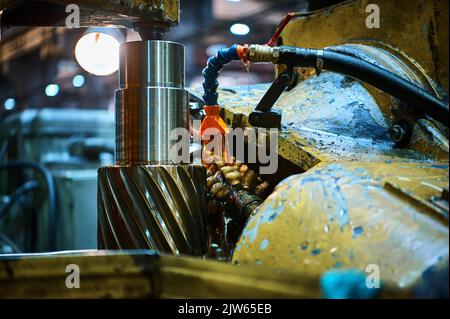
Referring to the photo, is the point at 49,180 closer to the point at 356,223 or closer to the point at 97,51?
the point at 97,51

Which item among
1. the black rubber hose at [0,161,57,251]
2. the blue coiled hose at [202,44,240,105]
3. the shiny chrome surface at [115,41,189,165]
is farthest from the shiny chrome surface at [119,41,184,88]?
the black rubber hose at [0,161,57,251]

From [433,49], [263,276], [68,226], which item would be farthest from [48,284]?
[68,226]

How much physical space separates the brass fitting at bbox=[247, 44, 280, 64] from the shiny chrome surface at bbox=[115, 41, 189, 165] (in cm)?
17

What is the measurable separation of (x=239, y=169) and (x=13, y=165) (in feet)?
10.2

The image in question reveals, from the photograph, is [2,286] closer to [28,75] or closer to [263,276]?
[263,276]

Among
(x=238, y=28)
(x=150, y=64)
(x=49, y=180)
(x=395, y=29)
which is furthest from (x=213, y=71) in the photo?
(x=238, y=28)

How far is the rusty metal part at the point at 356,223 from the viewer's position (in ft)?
2.52

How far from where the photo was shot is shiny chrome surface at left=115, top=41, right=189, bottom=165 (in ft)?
3.99

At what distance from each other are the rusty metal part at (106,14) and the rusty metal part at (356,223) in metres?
0.53

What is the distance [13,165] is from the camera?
4.14 metres

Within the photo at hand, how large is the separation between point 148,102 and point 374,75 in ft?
1.48

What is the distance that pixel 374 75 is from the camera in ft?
3.58

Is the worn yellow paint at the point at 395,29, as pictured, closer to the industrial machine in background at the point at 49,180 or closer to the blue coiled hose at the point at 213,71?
the blue coiled hose at the point at 213,71

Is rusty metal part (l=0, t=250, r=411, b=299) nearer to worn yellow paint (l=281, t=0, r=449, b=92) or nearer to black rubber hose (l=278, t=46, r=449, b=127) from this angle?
black rubber hose (l=278, t=46, r=449, b=127)
